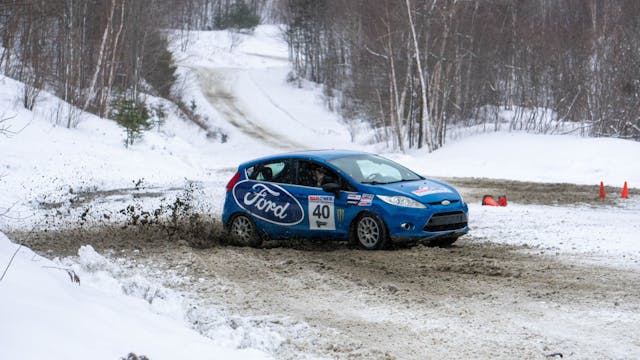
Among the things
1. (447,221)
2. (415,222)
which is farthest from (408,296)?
(447,221)

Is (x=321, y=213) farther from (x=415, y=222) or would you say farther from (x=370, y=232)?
(x=415, y=222)

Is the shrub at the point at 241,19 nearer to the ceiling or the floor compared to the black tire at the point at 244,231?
nearer to the ceiling

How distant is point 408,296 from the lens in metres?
8.78

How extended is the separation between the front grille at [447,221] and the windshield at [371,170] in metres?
1.04

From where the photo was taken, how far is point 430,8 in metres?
33.2

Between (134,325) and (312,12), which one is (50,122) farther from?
(312,12)

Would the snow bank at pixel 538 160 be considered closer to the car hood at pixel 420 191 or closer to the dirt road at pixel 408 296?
the car hood at pixel 420 191

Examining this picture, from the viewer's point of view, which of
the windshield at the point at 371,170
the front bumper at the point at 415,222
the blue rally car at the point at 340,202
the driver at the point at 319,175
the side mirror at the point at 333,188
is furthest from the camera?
the driver at the point at 319,175

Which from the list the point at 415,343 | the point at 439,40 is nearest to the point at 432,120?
the point at 439,40

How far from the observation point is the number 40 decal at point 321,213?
11.8 m

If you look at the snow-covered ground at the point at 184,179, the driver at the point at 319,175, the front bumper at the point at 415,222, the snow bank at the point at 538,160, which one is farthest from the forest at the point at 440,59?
the front bumper at the point at 415,222

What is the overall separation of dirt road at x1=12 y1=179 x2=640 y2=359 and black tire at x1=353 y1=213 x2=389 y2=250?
0.24 meters

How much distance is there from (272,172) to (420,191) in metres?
2.50

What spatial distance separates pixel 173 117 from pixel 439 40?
20882 millimetres
